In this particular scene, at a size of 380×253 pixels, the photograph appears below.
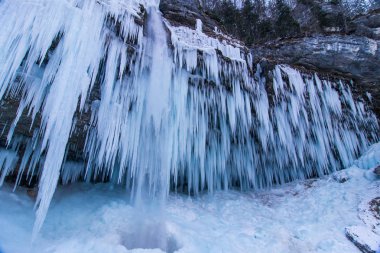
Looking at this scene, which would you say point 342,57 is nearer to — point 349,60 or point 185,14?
point 349,60

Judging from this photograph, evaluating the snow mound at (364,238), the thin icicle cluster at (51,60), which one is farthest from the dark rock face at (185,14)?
the snow mound at (364,238)

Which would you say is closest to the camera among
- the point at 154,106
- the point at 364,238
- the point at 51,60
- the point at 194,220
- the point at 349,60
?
the point at 51,60

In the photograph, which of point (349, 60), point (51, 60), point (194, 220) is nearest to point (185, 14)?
point (51, 60)

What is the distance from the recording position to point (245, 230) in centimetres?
603

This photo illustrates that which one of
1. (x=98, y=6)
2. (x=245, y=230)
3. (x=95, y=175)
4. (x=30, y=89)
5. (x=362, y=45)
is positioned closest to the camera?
(x=30, y=89)

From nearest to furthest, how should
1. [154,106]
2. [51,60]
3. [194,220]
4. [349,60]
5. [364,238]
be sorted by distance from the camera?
1. [51,60]
2. [364,238]
3. [154,106]
4. [194,220]
5. [349,60]

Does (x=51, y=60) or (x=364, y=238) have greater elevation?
(x=51, y=60)

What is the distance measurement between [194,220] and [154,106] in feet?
8.83

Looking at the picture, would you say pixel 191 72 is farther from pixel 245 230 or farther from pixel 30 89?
pixel 245 230

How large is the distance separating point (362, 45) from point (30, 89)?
9.97 metres

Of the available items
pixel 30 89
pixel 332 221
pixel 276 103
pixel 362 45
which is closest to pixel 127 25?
pixel 30 89

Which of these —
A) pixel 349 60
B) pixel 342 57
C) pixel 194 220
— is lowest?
pixel 194 220

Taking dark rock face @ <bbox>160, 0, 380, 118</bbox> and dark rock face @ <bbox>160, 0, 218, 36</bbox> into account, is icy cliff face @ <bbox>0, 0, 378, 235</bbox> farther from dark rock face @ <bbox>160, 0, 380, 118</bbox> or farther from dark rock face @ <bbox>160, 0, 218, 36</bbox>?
dark rock face @ <bbox>160, 0, 380, 118</bbox>

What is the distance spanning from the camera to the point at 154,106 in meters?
5.75
